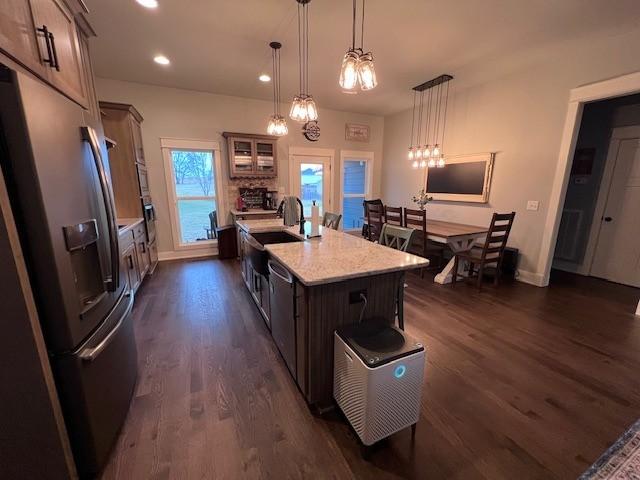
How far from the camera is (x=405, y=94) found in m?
4.49

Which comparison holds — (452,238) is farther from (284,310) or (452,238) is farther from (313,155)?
(313,155)

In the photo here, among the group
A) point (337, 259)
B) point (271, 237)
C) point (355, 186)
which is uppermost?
point (355, 186)

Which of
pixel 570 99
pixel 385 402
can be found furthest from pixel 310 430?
pixel 570 99

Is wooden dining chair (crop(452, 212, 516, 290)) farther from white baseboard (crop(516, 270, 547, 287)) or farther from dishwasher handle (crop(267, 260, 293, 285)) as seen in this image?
dishwasher handle (crop(267, 260, 293, 285))

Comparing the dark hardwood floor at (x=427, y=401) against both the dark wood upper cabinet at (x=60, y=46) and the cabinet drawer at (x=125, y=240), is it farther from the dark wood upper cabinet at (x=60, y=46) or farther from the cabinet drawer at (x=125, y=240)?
the dark wood upper cabinet at (x=60, y=46)

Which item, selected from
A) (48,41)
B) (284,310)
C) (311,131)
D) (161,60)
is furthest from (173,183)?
(284,310)

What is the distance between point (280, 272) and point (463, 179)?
3901 millimetres

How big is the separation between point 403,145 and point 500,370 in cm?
469

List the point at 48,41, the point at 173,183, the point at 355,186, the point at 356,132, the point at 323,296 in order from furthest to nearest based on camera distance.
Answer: the point at 355,186 < the point at 356,132 < the point at 173,183 < the point at 323,296 < the point at 48,41

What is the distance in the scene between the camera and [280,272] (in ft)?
5.73

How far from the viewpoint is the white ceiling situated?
2.26m

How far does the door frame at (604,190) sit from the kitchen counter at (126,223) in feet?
20.4

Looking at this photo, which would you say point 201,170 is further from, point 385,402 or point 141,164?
point 385,402

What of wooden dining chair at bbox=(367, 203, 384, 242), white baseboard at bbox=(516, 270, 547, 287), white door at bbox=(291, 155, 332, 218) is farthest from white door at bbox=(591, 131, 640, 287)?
white door at bbox=(291, 155, 332, 218)
